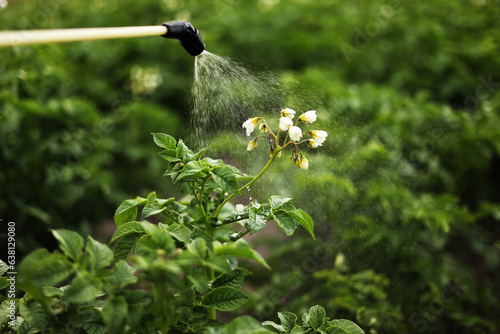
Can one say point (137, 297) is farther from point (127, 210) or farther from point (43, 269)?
point (127, 210)

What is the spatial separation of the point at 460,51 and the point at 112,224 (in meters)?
3.44

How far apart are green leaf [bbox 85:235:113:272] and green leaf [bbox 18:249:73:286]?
4cm

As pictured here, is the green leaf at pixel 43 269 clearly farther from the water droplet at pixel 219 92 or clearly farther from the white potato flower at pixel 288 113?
the water droplet at pixel 219 92

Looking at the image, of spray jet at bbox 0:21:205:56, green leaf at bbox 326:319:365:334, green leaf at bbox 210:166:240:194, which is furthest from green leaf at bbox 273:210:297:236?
spray jet at bbox 0:21:205:56

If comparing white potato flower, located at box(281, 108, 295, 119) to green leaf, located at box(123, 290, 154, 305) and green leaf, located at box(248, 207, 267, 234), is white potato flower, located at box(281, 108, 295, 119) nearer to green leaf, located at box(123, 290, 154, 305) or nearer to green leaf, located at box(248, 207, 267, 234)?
green leaf, located at box(248, 207, 267, 234)

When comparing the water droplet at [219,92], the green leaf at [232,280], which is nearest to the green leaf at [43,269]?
the green leaf at [232,280]

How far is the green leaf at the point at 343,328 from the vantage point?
3.31ft

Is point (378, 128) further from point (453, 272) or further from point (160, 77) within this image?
point (160, 77)

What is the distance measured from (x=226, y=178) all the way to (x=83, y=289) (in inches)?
15.2

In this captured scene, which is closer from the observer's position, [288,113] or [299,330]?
[299,330]

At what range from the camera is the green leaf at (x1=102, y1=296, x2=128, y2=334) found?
2.56 ft

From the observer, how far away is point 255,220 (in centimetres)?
108

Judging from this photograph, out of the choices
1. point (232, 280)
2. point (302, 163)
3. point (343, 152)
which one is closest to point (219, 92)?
point (343, 152)

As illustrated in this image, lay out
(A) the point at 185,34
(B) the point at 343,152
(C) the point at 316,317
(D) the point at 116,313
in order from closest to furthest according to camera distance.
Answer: (D) the point at 116,313
(C) the point at 316,317
(A) the point at 185,34
(B) the point at 343,152
